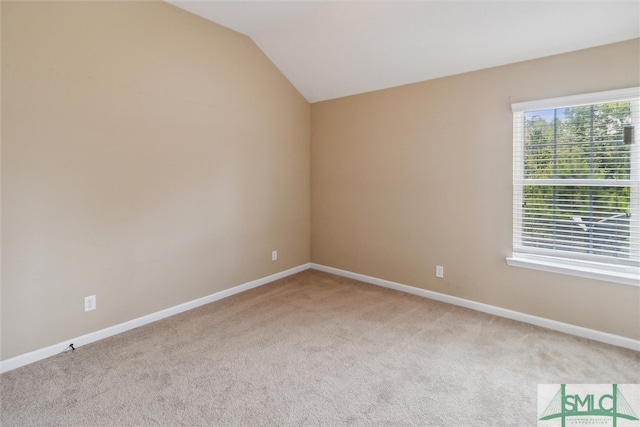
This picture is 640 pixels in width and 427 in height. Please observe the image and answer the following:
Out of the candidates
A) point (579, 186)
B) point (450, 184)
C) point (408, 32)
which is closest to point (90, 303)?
point (450, 184)

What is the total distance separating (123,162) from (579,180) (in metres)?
3.68

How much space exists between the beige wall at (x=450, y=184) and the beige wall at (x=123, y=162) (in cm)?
101

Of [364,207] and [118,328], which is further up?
[364,207]

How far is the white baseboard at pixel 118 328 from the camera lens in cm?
223

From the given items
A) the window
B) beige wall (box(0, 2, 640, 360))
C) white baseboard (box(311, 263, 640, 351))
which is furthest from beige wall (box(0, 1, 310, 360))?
the window

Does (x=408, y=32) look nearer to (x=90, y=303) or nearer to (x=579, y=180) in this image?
(x=579, y=180)

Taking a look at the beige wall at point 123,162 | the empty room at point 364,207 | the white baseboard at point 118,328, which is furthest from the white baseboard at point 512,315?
the beige wall at point 123,162

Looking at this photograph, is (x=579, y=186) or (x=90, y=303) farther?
(x=579, y=186)

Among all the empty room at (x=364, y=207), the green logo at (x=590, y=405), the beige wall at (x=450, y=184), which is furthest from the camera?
→ the beige wall at (x=450, y=184)

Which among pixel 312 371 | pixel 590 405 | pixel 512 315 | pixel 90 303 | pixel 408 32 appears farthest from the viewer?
pixel 512 315

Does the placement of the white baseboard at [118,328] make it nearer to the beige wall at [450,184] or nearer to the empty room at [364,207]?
the empty room at [364,207]

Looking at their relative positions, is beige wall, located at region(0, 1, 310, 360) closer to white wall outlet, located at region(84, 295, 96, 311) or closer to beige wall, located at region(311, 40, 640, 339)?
white wall outlet, located at region(84, 295, 96, 311)

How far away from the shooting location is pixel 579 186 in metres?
2.67

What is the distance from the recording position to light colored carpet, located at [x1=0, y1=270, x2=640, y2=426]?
1.79 metres
